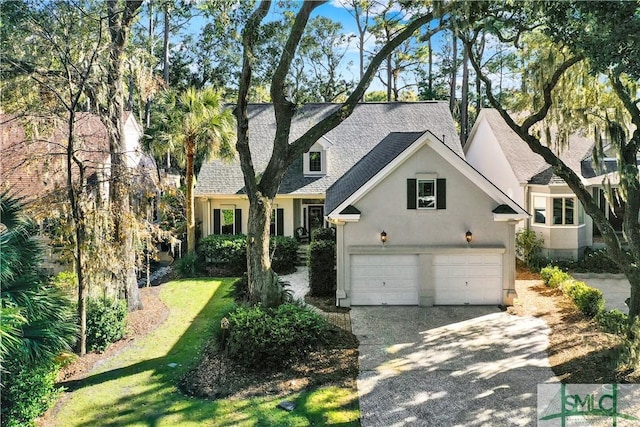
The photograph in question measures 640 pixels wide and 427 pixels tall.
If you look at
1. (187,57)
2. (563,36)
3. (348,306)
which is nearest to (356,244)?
(348,306)

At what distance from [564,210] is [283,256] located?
1199 cm

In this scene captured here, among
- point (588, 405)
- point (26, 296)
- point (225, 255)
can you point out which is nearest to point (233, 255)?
point (225, 255)

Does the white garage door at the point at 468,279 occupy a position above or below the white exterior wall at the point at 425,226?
below

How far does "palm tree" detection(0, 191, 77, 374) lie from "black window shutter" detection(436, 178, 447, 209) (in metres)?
11.0

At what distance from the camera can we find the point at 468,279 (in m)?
15.7

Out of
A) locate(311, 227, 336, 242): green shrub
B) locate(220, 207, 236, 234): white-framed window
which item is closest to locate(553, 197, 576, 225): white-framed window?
locate(311, 227, 336, 242): green shrub

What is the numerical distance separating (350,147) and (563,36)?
14.7 meters

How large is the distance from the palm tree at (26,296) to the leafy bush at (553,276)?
15646 millimetres

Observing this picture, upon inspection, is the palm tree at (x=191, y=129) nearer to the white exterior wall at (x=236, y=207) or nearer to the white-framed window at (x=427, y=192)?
the white exterior wall at (x=236, y=207)

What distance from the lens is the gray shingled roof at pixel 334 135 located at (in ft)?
74.7

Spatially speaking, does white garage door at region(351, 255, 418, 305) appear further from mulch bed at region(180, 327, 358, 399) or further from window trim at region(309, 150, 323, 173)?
window trim at region(309, 150, 323, 173)

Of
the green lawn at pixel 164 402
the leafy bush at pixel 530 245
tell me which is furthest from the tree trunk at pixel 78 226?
the leafy bush at pixel 530 245

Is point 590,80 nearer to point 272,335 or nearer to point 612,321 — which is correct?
point 612,321

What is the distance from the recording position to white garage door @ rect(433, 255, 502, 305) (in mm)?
15672
